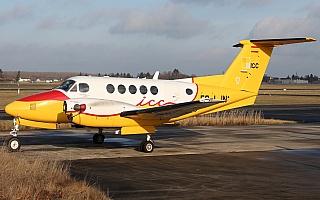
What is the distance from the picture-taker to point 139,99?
1948cm

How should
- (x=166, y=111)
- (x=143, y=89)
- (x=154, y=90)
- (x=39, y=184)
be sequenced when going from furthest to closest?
(x=154, y=90) → (x=143, y=89) → (x=166, y=111) → (x=39, y=184)

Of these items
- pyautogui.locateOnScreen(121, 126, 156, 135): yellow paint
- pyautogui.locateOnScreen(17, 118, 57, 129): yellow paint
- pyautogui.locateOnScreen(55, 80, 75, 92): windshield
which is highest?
pyautogui.locateOnScreen(55, 80, 75, 92): windshield

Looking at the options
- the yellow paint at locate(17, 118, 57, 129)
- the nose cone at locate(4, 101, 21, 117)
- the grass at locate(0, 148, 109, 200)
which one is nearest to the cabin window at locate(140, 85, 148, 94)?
the yellow paint at locate(17, 118, 57, 129)

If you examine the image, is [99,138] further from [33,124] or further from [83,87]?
[33,124]

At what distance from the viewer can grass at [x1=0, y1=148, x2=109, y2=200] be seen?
32.3 feet

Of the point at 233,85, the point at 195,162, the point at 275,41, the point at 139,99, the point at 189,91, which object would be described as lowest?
the point at 195,162

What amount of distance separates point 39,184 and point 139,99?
9.09 metres

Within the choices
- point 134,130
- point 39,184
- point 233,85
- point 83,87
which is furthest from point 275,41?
point 39,184

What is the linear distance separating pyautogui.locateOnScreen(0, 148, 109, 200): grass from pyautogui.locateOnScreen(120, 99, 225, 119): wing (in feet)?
17.8

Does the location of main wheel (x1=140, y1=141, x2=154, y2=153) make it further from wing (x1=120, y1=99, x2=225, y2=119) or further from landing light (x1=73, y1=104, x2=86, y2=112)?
landing light (x1=73, y1=104, x2=86, y2=112)

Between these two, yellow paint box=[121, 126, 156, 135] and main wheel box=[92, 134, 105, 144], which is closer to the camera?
yellow paint box=[121, 126, 156, 135]

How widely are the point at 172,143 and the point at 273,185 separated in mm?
9604

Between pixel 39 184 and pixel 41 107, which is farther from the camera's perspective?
pixel 41 107

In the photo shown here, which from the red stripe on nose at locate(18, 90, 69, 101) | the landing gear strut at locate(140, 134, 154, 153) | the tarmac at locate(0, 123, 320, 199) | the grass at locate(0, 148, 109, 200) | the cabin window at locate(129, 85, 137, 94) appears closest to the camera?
the grass at locate(0, 148, 109, 200)
